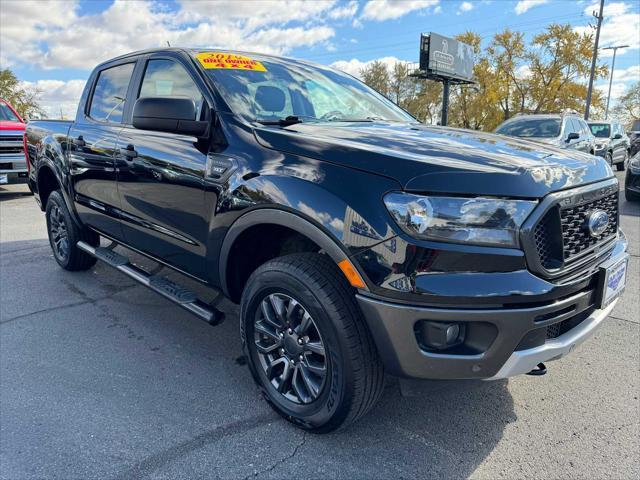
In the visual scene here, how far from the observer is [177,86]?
122 inches

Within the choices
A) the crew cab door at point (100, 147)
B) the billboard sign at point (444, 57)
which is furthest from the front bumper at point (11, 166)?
the billboard sign at point (444, 57)

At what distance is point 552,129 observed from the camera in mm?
9664

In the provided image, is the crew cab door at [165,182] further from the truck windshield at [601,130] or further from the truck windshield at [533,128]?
the truck windshield at [601,130]

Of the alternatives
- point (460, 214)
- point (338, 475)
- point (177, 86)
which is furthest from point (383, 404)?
point (177, 86)

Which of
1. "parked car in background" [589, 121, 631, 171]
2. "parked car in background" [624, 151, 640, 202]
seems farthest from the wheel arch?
"parked car in background" [589, 121, 631, 171]

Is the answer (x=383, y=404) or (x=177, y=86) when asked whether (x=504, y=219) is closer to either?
(x=383, y=404)

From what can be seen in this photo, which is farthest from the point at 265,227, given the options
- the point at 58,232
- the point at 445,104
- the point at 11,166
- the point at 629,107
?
the point at 629,107

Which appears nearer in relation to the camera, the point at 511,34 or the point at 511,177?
the point at 511,177

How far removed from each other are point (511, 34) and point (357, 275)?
39.3 metres

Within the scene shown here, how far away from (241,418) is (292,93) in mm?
1963

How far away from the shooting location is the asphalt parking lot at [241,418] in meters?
2.12

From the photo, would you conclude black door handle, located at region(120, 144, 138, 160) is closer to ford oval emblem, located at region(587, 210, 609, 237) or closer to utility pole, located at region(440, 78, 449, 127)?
ford oval emblem, located at region(587, 210, 609, 237)

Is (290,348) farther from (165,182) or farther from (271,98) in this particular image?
(271,98)

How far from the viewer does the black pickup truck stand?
1783 mm
